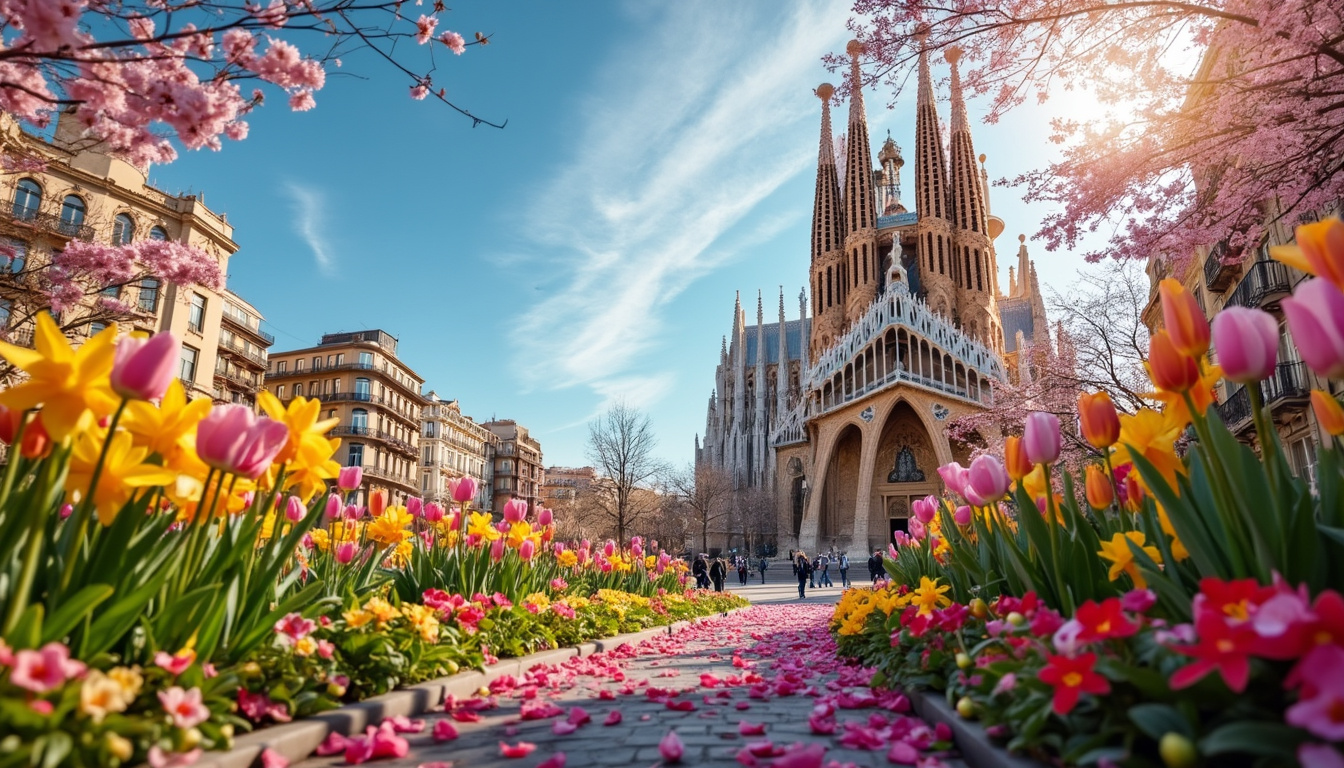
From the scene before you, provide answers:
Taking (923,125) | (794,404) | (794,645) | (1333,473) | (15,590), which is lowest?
(794,645)

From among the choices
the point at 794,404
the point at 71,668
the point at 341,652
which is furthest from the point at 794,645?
the point at 794,404

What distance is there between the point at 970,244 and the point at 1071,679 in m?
58.8

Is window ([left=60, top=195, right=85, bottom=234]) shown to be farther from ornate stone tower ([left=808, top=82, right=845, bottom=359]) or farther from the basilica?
ornate stone tower ([left=808, top=82, right=845, bottom=359])

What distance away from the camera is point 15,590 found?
2.17 meters

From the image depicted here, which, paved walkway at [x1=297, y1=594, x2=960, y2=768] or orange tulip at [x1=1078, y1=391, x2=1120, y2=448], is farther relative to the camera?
orange tulip at [x1=1078, y1=391, x2=1120, y2=448]

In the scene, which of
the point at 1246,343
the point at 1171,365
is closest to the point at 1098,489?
the point at 1171,365

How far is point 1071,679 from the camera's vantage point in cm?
205

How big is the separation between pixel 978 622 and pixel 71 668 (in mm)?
4046

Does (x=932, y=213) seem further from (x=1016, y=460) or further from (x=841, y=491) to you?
(x=1016, y=460)

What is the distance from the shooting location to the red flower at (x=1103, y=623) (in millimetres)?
2107

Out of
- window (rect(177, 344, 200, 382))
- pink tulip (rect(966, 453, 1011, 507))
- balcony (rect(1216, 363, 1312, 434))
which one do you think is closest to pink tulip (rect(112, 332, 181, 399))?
pink tulip (rect(966, 453, 1011, 507))

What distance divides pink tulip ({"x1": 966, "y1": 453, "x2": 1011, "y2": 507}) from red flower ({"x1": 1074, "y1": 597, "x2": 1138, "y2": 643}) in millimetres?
2004

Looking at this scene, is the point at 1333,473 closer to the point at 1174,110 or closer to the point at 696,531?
the point at 1174,110

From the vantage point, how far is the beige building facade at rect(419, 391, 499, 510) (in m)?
63.3
